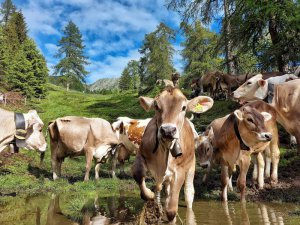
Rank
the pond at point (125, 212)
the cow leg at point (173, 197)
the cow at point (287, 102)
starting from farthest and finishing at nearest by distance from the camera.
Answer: the cow at point (287, 102), the pond at point (125, 212), the cow leg at point (173, 197)

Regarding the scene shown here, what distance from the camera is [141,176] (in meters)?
5.71

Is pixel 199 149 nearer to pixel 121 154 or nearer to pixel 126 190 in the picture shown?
pixel 126 190

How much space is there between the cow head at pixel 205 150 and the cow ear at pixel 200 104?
3.96 m

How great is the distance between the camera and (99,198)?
28.5 feet

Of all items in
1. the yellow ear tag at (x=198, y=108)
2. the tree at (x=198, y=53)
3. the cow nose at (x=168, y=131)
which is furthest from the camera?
the tree at (x=198, y=53)

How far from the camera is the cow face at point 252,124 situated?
7770 mm

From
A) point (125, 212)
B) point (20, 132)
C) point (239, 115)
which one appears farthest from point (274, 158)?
point (20, 132)

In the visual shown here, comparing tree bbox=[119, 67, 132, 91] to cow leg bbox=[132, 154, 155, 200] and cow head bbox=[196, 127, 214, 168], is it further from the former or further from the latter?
cow leg bbox=[132, 154, 155, 200]

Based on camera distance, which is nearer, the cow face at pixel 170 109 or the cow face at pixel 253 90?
the cow face at pixel 170 109

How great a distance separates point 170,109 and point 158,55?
189 ft

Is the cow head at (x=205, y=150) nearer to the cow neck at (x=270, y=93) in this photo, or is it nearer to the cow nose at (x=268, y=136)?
the cow neck at (x=270, y=93)

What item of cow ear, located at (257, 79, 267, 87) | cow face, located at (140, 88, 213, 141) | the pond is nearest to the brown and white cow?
the pond

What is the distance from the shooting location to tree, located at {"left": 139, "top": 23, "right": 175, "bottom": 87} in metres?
60.7

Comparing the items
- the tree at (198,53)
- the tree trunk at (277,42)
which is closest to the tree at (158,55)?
the tree at (198,53)
